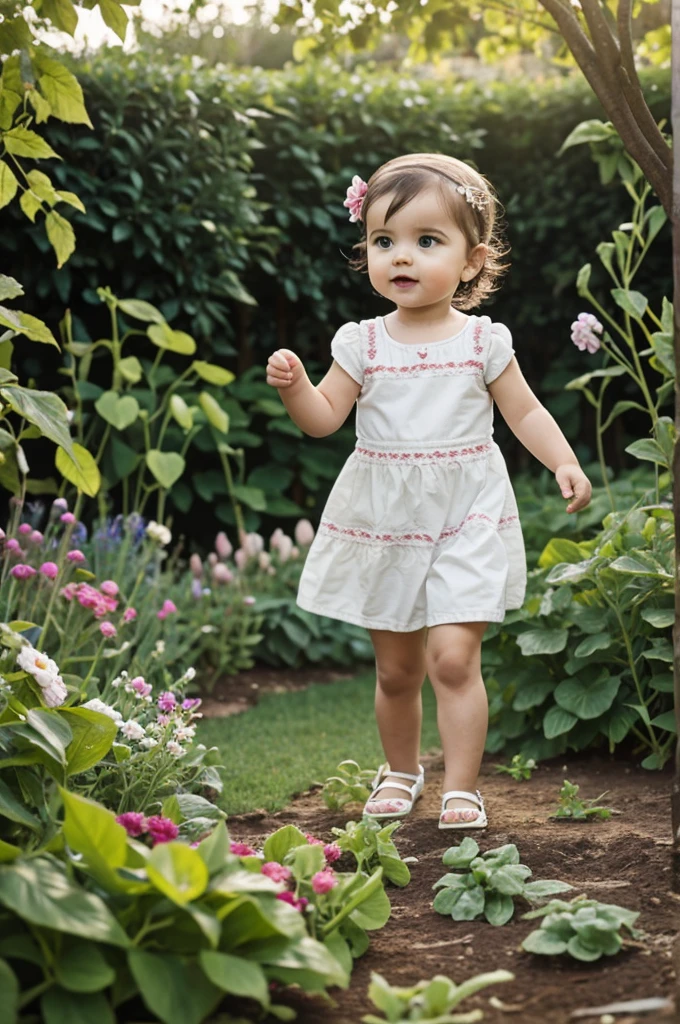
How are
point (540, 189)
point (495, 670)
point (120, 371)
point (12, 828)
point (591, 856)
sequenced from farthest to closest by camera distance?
point (540, 189) < point (120, 371) < point (495, 670) < point (591, 856) < point (12, 828)

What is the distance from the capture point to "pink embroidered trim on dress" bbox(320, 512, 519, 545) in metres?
2.54

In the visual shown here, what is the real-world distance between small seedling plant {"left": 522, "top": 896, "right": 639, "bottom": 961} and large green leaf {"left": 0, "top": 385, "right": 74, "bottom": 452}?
1.07m

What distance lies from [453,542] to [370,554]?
194mm

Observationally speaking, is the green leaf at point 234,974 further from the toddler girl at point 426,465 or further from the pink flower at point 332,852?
the toddler girl at point 426,465

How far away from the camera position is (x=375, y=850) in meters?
2.11

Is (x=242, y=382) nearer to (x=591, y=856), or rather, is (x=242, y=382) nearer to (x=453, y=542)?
(x=453, y=542)

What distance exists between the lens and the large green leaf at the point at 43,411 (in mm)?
1902

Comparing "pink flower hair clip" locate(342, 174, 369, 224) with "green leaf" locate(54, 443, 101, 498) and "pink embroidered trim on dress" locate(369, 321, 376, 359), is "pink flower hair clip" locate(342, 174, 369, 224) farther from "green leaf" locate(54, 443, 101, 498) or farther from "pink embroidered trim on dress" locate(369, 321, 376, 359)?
"green leaf" locate(54, 443, 101, 498)

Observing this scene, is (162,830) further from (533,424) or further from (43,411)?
(533,424)

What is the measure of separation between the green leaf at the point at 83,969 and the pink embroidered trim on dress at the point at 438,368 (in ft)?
4.97

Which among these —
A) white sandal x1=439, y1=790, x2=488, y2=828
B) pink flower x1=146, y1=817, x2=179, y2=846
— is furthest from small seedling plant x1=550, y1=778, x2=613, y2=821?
pink flower x1=146, y1=817, x2=179, y2=846

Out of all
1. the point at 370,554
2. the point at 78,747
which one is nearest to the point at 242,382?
the point at 370,554

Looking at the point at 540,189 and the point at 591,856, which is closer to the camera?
the point at 591,856

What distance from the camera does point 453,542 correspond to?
100 inches
